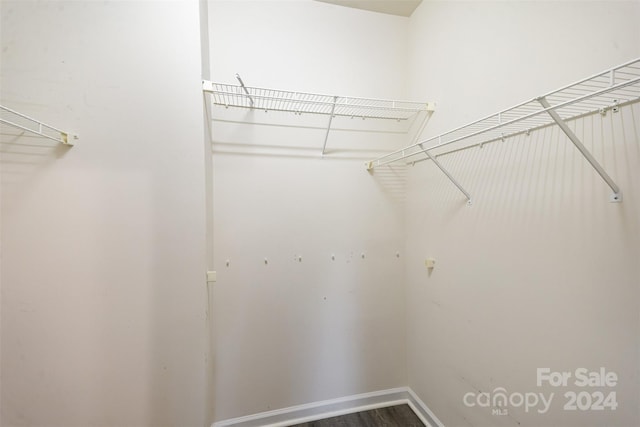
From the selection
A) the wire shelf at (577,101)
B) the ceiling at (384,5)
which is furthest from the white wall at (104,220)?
the wire shelf at (577,101)

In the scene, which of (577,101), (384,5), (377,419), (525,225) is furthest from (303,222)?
(384,5)

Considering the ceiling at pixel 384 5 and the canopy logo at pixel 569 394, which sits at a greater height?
the ceiling at pixel 384 5

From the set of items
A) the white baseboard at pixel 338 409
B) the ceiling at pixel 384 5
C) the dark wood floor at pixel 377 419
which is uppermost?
the ceiling at pixel 384 5

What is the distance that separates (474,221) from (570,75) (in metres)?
0.66

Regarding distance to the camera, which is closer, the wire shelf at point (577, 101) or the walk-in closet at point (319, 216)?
the wire shelf at point (577, 101)

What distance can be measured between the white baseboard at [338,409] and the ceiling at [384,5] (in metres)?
2.77

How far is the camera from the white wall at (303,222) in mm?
1524

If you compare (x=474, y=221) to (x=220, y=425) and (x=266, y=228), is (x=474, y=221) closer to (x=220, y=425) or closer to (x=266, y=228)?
(x=266, y=228)

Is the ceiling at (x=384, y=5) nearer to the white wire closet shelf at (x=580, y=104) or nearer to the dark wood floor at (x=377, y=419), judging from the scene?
the white wire closet shelf at (x=580, y=104)

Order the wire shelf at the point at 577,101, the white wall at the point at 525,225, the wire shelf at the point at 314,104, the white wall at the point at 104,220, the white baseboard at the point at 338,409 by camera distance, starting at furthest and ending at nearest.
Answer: the white baseboard at the point at 338,409 < the wire shelf at the point at 314,104 < the white wall at the point at 104,220 < the white wall at the point at 525,225 < the wire shelf at the point at 577,101

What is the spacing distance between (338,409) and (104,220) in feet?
6.15

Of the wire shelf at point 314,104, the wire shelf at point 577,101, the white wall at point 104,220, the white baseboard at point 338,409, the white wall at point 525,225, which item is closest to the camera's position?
the wire shelf at point 577,101

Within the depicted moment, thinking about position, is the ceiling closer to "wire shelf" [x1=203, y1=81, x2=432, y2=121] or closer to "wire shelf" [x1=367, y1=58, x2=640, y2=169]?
"wire shelf" [x1=203, y1=81, x2=432, y2=121]

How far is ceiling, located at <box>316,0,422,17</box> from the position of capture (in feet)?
5.35
